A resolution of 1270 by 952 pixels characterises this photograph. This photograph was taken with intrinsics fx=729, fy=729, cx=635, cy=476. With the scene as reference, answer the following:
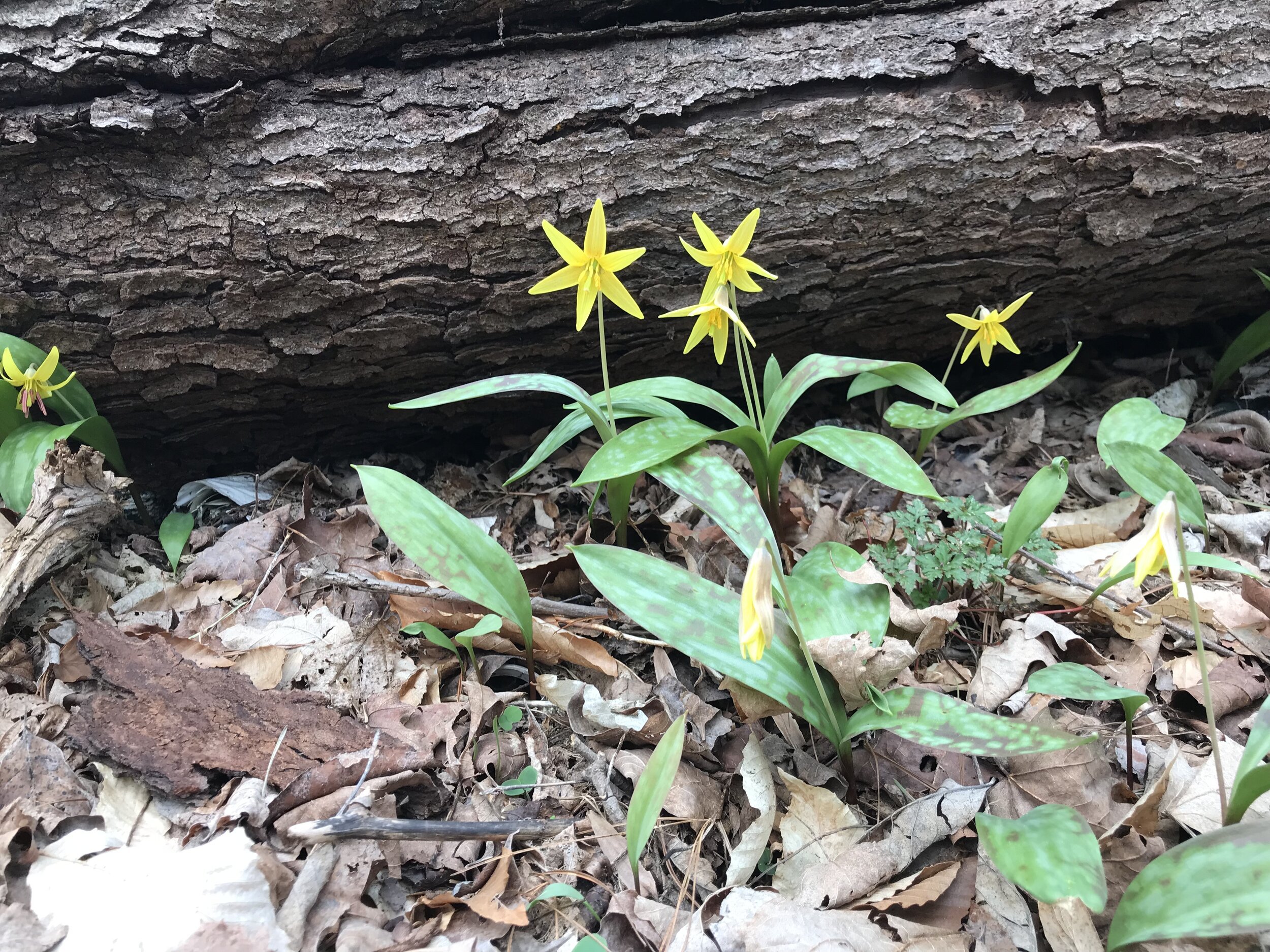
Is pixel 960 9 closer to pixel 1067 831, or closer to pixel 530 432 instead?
pixel 530 432

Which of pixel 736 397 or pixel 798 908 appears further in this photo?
pixel 736 397

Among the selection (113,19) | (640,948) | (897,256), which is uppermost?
(113,19)

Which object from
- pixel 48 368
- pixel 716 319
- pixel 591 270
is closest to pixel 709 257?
pixel 716 319

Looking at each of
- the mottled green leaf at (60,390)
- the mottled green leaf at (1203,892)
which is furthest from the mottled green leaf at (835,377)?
the mottled green leaf at (60,390)

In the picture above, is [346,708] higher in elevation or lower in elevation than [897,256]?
lower

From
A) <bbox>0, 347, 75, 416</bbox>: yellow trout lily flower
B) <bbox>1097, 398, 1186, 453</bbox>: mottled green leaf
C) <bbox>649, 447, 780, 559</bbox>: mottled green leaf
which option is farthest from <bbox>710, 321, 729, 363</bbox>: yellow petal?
<bbox>0, 347, 75, 416</bbox>: yellow trout lily flower

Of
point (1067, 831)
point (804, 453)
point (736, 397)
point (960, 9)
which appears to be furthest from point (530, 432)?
point (1067, 831)

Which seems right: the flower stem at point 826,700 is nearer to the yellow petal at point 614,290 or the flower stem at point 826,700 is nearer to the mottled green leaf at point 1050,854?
the mottled green leaf at point 1050,854
